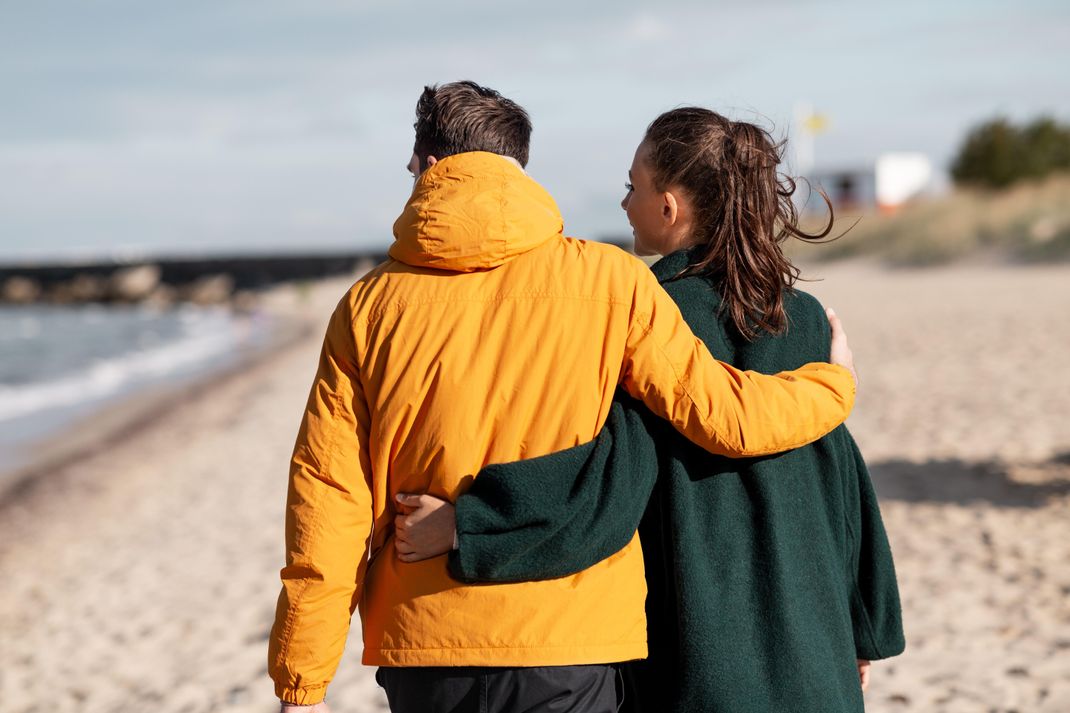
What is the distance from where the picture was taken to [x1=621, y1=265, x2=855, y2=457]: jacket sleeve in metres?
1.74

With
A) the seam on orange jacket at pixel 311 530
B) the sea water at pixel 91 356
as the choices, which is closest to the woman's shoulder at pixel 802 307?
the seam on orange jacket at pixel 311 530

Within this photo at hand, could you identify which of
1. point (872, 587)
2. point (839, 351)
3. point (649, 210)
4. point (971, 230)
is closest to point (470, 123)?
point (649, 210)

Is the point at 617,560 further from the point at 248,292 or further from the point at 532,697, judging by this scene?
the point at 248,292

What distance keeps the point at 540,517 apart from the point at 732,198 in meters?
0.68

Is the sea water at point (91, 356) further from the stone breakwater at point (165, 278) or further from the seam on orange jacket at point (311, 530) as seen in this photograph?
the seam on orange jacket at point (311, 530)

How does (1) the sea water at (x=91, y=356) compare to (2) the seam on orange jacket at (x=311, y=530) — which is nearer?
(2) the seam on orange jacket at (x=311, y=530)

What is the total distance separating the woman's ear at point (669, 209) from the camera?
6.42 feet

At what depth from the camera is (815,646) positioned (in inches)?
75.8

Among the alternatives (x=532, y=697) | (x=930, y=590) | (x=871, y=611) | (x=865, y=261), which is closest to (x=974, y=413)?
(x=930, y=590)

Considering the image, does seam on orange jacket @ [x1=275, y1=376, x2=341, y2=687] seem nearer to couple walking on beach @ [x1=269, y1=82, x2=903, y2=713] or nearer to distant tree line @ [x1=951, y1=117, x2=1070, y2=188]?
couple walking on beach @ [x1=269, y1=82, x2=903, y2=713]

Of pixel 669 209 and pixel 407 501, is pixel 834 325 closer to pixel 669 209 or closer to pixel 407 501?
pixel 669 209

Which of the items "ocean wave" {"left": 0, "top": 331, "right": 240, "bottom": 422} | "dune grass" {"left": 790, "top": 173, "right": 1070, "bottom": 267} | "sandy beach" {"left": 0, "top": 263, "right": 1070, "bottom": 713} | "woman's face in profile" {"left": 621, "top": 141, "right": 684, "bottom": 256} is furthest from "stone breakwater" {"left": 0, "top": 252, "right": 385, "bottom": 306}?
"woman's face in profile" {"left": 621, "top": 141, "right": 684, "bottom": 256}

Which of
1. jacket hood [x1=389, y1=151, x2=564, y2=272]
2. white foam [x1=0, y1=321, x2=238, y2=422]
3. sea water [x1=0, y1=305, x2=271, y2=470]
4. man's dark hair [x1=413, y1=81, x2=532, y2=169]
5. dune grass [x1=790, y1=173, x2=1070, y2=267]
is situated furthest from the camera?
dune grass [x1=790, y1=173, x2=1070, y2=267]

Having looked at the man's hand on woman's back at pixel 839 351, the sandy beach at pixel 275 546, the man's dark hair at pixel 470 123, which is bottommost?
the sandy beach at pixel 275 546
